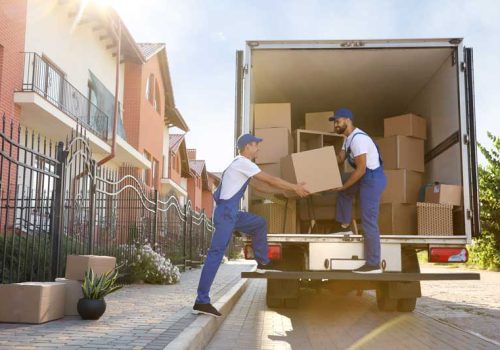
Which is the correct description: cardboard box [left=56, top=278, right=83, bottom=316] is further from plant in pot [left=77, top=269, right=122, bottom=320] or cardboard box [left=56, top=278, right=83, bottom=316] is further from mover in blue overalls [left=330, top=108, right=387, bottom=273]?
mover in blue overalls [left=330, top=108, right=387, bottom=273]

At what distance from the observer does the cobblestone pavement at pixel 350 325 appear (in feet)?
19.2

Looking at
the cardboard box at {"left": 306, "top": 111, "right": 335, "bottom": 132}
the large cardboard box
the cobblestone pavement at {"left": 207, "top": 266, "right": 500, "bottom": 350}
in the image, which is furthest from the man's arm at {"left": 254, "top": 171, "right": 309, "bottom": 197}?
the cardboard box at {"left": 306, "top": 111, "right": 335, "bottom": 132}

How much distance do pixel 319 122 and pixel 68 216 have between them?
4042 millimetres

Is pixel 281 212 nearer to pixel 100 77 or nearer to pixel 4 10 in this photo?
pixel 4 10

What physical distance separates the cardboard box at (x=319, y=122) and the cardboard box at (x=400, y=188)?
1.35 m

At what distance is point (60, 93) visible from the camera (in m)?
16.5

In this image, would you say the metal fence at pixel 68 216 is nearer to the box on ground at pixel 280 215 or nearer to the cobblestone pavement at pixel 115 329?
the cobblestone pavement at pixel 115 329

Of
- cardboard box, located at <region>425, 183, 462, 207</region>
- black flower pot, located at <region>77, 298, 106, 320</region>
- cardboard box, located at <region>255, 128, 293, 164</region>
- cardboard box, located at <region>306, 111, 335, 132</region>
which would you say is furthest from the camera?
cardboard box, located at <region>306, 111, 335, 132</region>

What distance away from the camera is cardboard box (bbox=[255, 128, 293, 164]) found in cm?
838

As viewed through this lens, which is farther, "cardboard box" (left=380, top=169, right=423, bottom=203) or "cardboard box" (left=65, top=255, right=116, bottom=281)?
"cardboard box" (left=380, top=169, right=423, bottom=203)

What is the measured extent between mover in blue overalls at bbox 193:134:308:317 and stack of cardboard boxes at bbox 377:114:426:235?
2.15 m

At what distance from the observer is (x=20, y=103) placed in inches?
556

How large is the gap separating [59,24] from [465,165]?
42.5 feet

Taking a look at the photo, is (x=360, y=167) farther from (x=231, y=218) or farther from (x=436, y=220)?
(x=231, y=218)
